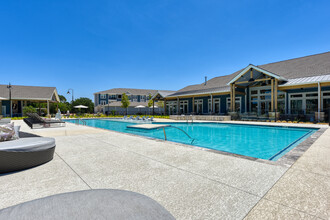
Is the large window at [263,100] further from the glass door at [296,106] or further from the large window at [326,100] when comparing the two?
the large window at [326,100]

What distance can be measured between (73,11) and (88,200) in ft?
59.0

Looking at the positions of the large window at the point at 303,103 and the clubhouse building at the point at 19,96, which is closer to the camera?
the large window at the point at 303,103

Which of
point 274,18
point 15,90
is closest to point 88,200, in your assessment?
point 274,18

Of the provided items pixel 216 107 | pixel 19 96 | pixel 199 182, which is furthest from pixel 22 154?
pixel 19 96

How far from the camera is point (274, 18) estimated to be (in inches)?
595

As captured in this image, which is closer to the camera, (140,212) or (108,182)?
(140,212)

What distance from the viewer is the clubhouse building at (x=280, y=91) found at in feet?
54.4

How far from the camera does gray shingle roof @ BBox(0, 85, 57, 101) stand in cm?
2739

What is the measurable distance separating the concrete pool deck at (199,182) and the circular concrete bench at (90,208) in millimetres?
938

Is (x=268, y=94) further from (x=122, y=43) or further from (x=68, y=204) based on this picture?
(x=68, y=204)

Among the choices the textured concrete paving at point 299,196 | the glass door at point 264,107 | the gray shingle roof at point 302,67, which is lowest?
the textured concrete paving at point 299,196

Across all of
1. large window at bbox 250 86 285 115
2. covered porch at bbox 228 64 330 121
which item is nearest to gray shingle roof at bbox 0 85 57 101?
covered porch at bbox 228 64 330 121

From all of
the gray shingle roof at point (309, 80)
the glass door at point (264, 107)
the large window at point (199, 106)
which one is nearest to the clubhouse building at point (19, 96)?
the large window at point (199, 106)

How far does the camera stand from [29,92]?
29219 millimetres
